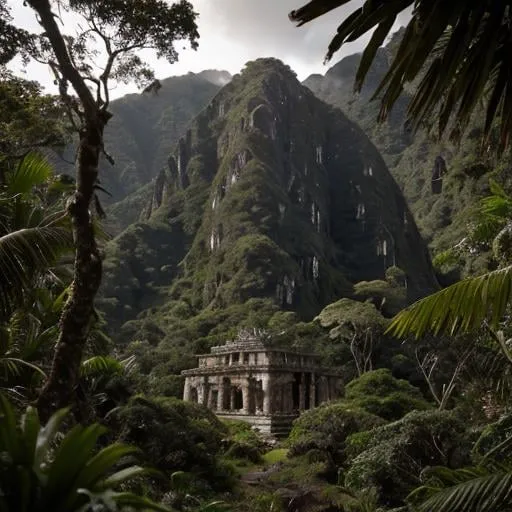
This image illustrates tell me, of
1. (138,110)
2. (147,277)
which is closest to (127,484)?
(147,277)

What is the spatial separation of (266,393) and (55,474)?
92.9 feet

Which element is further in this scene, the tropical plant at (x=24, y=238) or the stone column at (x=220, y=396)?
the stone column at (x=220, y=396)

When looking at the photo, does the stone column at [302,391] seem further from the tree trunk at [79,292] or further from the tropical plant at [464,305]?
the tropical plant at [464,305]

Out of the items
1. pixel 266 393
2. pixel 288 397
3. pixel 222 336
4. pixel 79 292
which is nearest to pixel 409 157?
pixel 222 336

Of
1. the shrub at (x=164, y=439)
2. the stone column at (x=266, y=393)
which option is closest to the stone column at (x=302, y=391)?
the stone column at (x=266, y=393)

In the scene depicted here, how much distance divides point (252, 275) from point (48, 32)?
73715 mm

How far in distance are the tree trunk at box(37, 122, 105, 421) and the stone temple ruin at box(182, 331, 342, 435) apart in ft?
75.0

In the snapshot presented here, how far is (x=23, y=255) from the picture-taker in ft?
21.4

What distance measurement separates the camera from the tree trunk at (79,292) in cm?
620

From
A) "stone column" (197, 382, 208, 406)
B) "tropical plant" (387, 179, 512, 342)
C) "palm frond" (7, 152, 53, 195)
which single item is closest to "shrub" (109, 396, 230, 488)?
"palm frond" (7, 152, 53, 195)

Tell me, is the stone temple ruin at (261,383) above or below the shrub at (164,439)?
above

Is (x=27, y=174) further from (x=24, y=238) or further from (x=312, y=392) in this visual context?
(x=312, y=392)

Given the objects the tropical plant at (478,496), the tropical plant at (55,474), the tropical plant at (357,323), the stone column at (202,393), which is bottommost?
the tropical plant at (478,496)

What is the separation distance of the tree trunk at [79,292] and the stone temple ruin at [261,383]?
22868 mm
